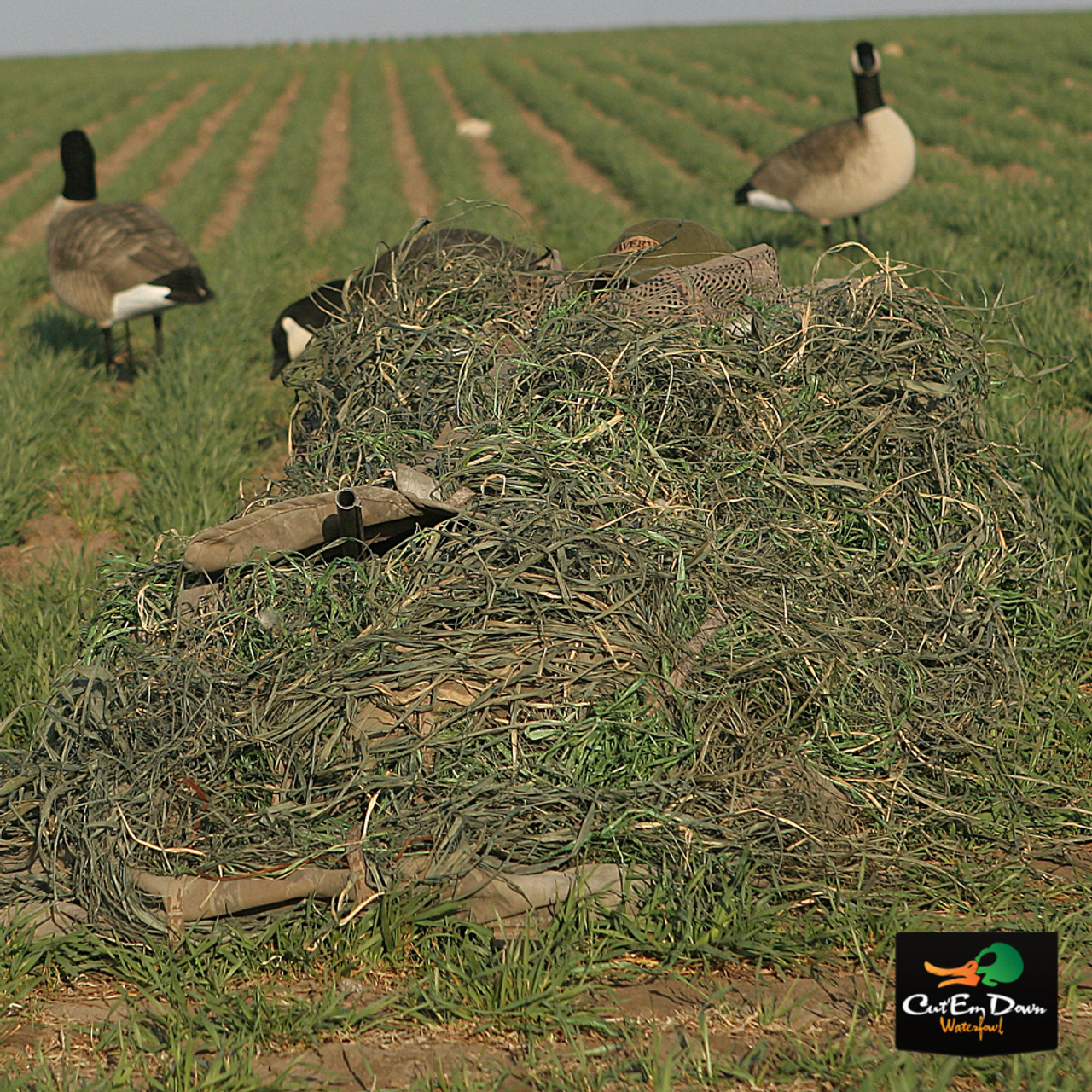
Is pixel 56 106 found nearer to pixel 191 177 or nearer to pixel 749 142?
pixel 191 177

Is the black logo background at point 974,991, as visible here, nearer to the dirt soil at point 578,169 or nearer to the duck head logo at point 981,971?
the duck head logo at point 981,971

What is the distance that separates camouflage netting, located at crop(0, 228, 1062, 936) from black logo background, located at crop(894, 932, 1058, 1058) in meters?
0.40

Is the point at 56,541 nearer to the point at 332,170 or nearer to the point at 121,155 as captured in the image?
the point at 332,170

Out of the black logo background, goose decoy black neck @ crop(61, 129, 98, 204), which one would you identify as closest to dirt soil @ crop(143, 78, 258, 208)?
goose decoy black neck @ crop(61, 129, 98, 204)

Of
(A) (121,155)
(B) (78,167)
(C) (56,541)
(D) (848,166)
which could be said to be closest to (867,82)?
(D) (848,166)

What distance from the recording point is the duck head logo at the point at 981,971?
7.32 feet

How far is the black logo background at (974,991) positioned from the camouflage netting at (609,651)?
1.30 ft

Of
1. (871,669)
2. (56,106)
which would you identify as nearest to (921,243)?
(871,669)

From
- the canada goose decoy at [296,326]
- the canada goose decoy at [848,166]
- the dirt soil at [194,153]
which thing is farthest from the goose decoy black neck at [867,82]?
the dirt soil at [194,153]

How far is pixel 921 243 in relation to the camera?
28.9ft

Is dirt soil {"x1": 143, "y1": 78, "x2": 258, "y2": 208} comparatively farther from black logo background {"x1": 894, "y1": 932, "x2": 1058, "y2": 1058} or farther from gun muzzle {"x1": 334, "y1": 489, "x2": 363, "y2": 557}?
black logo background {"x1": 894, "y1": 932, "x2": 1058, "y2": 1058}

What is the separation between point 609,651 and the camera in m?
2.78

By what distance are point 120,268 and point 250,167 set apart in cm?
1344

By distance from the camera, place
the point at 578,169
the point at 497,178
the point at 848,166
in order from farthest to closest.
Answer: the point at 578,169, the point at 497,178, the point at 848,166
